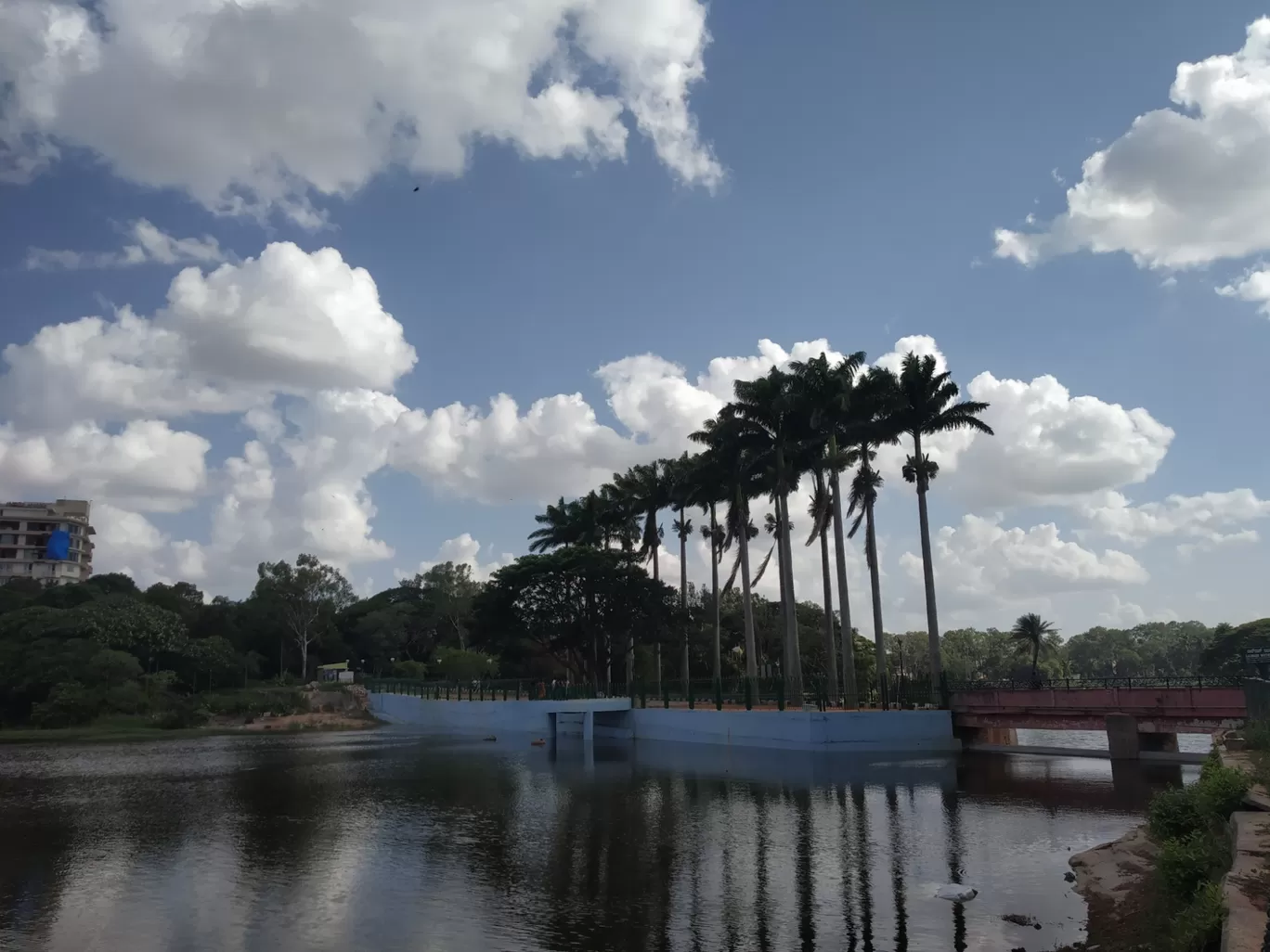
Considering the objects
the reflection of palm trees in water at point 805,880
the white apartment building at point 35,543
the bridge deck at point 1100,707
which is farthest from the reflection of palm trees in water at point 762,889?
the white apartment building at point 35,543

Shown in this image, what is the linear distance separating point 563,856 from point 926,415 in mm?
39387

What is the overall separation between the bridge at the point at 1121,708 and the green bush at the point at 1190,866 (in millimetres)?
26315

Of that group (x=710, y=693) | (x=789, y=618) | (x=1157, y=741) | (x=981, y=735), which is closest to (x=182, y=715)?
(x=710, y=693)

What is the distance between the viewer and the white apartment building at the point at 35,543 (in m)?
144

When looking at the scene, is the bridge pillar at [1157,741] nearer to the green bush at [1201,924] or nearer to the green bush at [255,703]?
the green bush at [1201,924]

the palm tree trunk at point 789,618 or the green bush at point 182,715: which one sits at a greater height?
the palm tree trunk at point 789,618

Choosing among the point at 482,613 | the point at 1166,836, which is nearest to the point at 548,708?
the point at 482,613

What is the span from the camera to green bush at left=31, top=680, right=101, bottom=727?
74.2m

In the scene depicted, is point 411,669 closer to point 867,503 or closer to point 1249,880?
point 867,503

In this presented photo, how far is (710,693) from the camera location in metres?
59.4

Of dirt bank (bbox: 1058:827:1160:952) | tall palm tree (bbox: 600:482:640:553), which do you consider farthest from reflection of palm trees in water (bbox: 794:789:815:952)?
tall palm tree (bbox: 600:482:640:553)

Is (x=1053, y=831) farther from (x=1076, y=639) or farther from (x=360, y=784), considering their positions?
(x=1076, y=639)

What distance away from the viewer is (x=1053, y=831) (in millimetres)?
24641

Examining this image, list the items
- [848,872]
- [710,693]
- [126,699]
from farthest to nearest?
[126,699] → [710,693] → [848,872]
